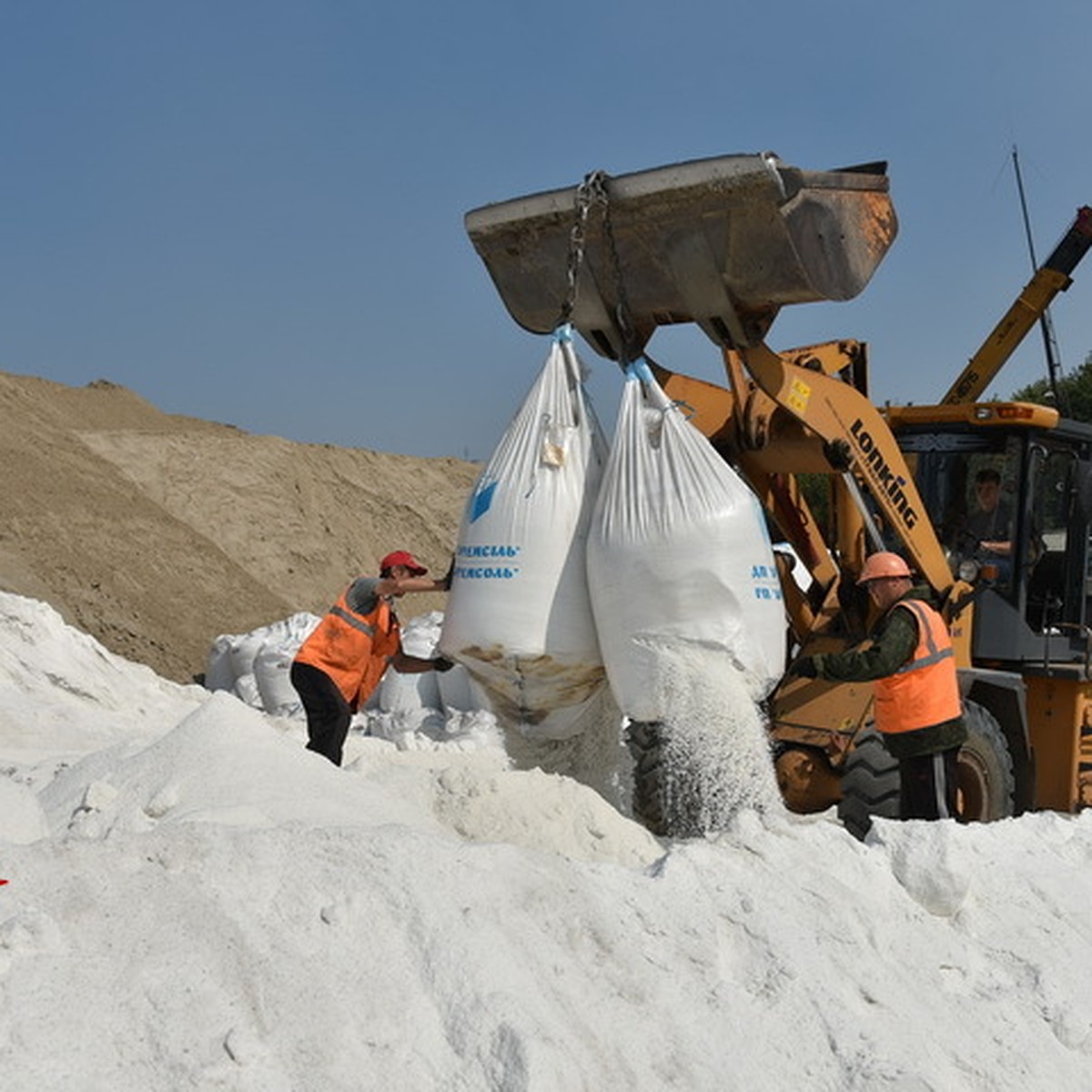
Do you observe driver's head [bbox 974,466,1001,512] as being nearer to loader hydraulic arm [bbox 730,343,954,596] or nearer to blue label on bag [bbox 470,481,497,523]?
loader hydraulic arm [bbox 730,343,954,596]

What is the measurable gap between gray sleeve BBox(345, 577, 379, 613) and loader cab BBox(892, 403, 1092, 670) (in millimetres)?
2597

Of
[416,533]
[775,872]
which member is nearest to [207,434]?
[416,533]

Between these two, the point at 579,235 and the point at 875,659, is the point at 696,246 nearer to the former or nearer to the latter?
the point at 579,235

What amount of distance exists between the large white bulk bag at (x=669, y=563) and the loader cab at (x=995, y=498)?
7.39ft

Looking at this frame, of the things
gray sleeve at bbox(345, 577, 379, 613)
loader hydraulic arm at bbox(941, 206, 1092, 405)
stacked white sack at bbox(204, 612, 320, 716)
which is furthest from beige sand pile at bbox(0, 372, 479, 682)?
loader hydraulic arm at bbox(941, 206, 1092, 405)

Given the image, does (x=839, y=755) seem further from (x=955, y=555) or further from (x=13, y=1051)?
(x=13, y=1051)

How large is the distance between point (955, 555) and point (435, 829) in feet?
10.3

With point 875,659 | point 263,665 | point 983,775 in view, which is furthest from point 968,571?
point 263,665

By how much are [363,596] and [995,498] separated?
301cm

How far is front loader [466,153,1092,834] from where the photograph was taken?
463 cm

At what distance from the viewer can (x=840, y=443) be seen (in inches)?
223

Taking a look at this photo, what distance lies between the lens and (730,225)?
4.57 meters

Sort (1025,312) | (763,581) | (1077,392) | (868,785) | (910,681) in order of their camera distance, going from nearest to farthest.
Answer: (763,581), (910,681), (868,785), (1025,312), (1077,392)

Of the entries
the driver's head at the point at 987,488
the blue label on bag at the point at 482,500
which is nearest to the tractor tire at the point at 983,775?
the driver's head at the point at 987,488
